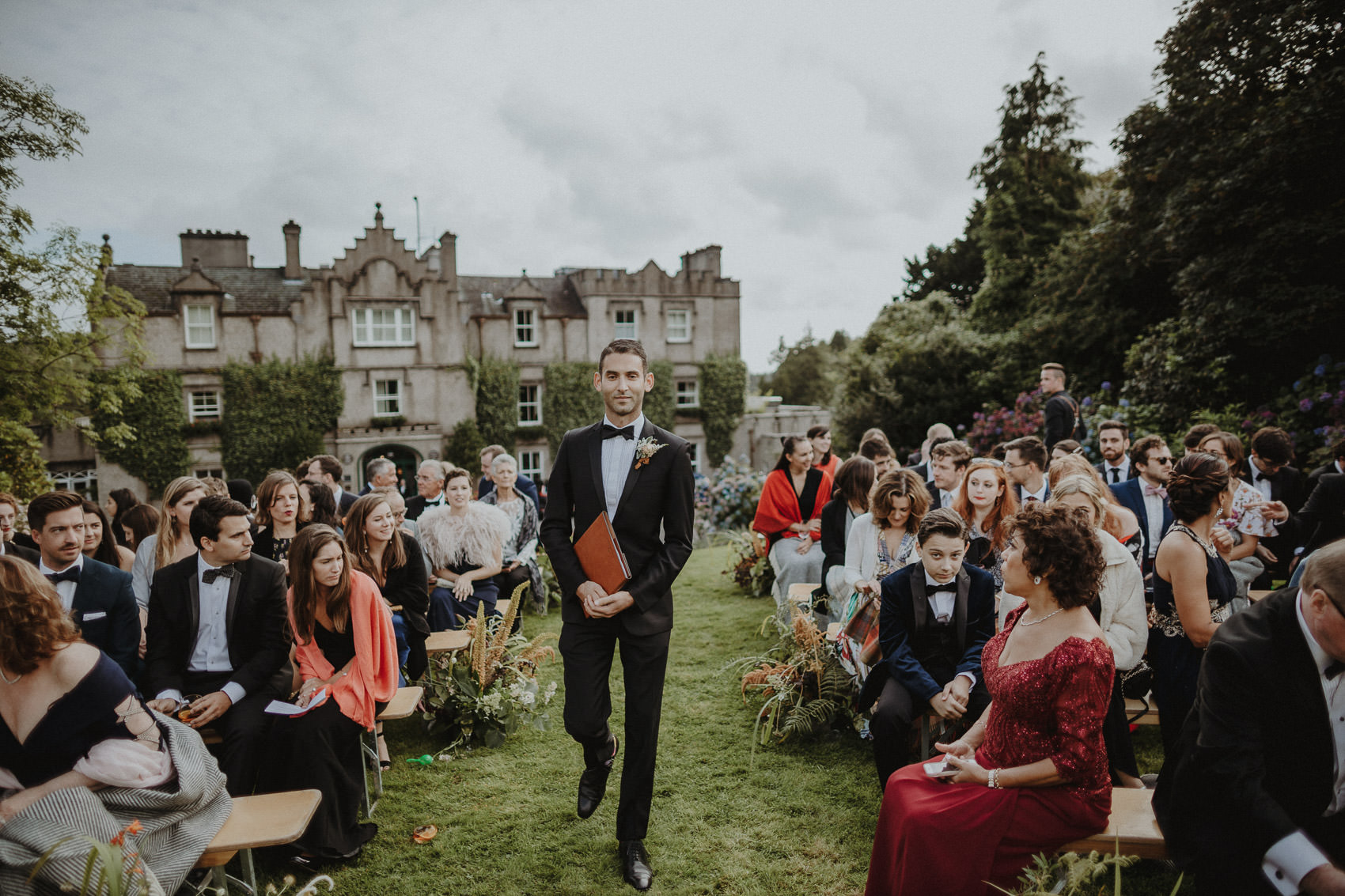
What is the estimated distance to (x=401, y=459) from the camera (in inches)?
982

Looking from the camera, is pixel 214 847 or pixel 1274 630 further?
pixel 214 847

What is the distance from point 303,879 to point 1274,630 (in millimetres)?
4421

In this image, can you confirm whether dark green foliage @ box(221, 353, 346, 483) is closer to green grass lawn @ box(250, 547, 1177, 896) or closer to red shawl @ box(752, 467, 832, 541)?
red shawl @ box(752, 467, 832, 541)

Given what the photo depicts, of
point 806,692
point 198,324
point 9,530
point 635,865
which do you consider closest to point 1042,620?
point 635,865

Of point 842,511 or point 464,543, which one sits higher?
point 842,511

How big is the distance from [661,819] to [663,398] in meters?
23.6

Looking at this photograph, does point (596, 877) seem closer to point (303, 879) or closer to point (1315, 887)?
point (303, 879)

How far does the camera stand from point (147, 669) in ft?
12.9

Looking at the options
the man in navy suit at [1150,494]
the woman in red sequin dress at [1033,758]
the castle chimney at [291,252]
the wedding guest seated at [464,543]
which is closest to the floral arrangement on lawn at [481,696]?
the wedding guest seated at [464,543]

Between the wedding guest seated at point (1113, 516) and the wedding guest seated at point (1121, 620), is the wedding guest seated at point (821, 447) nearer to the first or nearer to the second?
the wedding guest seated at point (1113, 516)

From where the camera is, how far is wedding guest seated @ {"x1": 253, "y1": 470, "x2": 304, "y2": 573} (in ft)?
17.7

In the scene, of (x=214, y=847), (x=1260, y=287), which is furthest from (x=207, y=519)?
(x=1260, y=287)

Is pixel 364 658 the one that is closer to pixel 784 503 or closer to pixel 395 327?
pixel 784 503

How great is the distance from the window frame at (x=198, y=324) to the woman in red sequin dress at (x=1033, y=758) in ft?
85.1
